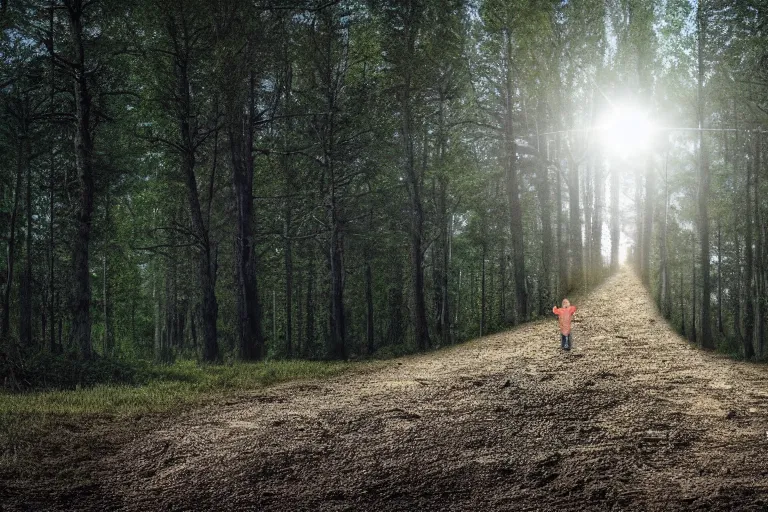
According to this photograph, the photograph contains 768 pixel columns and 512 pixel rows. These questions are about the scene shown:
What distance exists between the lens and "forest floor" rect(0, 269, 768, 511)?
19.6 feet

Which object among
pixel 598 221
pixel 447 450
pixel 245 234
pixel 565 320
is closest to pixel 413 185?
pixel 245 234

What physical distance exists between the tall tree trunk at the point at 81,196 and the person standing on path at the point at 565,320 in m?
12.4

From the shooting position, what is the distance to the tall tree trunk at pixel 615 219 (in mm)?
34812

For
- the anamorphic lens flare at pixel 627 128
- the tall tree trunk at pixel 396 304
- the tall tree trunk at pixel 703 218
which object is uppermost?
the anamorphic lens flare at pixel 627 128

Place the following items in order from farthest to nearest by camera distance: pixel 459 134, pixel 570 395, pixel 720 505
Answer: pixel 459 134 < pixel 570 395 < pixel 720 505

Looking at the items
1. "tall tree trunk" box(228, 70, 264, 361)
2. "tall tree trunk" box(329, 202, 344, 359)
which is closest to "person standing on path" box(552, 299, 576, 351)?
"tall tree trunk" box(329, 202, 344, 359)

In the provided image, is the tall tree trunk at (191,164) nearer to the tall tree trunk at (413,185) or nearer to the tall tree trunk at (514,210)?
the tall tree trunk at (413,185)

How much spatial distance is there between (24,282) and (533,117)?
80.3 ft

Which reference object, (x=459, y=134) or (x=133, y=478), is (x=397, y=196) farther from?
(x=133, y=478)

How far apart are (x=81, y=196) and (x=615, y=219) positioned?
29.2m

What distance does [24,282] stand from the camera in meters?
27.0

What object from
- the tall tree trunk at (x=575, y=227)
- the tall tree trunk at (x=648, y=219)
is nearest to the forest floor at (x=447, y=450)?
the tall tree trunk at (x=575, y=227)

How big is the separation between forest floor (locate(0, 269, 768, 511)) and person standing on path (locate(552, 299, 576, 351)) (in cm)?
273

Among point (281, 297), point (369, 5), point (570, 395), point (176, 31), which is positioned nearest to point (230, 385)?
point (570, 395)
